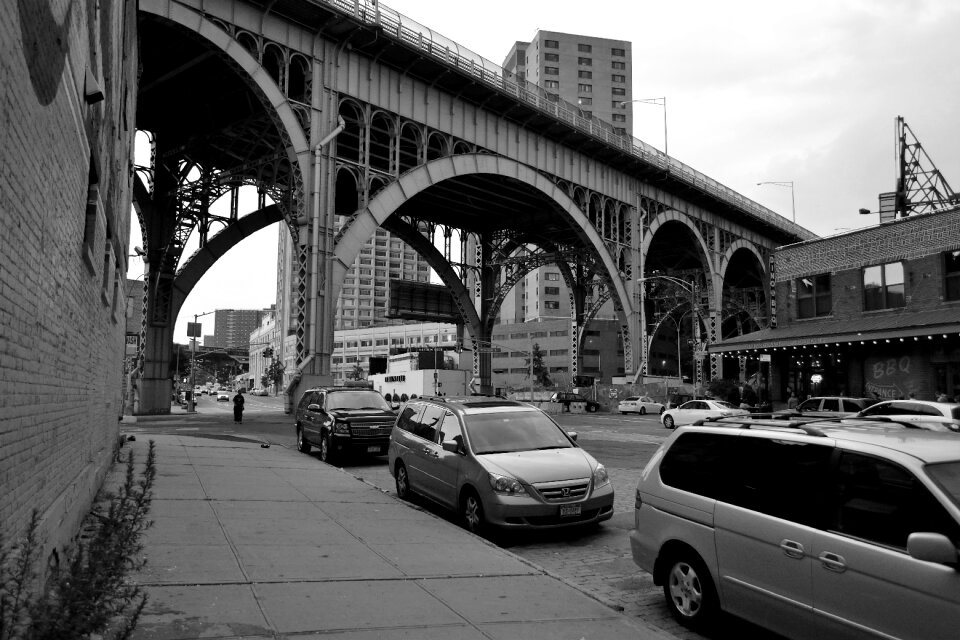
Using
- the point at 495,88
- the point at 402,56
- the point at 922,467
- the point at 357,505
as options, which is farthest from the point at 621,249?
the point at 922,467

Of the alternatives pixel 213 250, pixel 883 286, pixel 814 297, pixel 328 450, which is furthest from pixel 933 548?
pixel 213 250

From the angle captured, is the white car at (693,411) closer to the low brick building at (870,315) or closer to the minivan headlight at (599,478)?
the low brick building at (870,315)

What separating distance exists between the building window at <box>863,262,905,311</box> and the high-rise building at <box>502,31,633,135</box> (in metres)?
98.3

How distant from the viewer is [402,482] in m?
11.6

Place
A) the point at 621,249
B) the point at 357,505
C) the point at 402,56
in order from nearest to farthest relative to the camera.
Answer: the point at 357,505 < the point at 402,56 < the point at 621,249

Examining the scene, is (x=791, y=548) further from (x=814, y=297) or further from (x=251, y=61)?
(x=814, y=297)

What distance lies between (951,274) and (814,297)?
5811mm

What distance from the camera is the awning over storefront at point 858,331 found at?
24.7 meters

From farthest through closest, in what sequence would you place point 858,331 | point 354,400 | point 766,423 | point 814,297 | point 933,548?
point 814,297, point 858,331, point 354,400, point 766,423, point 933,548

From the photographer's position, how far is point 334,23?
2838cm

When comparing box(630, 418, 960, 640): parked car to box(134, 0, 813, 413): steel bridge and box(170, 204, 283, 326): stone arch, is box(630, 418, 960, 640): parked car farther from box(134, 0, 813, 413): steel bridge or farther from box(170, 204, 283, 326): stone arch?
box(170, 204, 283, 326): stone arch

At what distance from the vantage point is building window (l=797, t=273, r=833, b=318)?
99.9 feet

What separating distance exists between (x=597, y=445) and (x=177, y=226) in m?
26.3

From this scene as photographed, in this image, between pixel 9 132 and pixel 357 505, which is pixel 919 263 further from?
pixel 9 132
